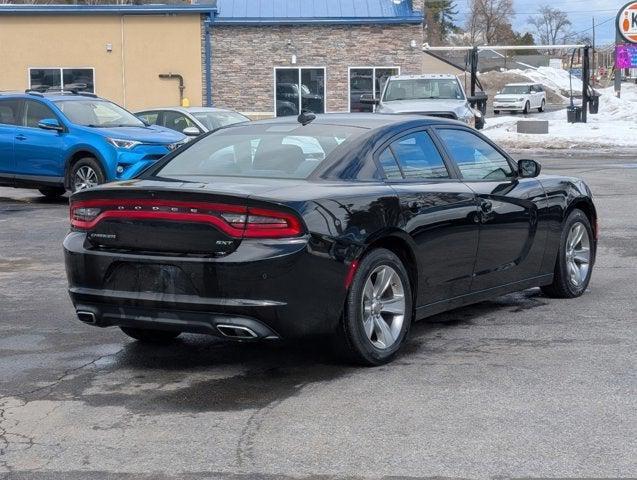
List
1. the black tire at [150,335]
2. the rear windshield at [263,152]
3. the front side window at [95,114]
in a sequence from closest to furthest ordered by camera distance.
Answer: the rear windshield at [263,152] → the black tire at [150,335] → the front side window at [95,114]

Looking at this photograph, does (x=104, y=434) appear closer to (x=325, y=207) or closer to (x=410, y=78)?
(x=325, y=207)

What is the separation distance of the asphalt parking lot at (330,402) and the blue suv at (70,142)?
24.6 feet

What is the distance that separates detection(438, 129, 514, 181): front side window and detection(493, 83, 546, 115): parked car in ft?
182

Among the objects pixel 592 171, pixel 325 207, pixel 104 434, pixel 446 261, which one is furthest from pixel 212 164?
pixel 592 171

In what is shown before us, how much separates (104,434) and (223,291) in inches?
43.7

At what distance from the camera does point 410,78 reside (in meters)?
26.6

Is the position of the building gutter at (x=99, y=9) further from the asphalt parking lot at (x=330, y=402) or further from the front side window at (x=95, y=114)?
the asphalt parking lot at (x=330, y=402)

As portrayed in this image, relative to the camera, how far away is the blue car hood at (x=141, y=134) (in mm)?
16125

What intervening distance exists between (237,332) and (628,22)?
4239cm

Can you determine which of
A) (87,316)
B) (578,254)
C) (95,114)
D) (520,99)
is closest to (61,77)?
(95,114)

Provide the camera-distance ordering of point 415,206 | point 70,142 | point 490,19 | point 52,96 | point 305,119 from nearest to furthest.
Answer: point 415,206, point 305,119, point 70,142, point 52,96, point 490,19

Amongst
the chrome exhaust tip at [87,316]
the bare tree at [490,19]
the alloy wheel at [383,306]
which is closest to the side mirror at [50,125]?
the chrome exhaust tip at [87,316]

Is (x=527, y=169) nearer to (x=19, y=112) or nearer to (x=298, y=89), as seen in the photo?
(x=19, y=112)

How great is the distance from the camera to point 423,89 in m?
26.3
